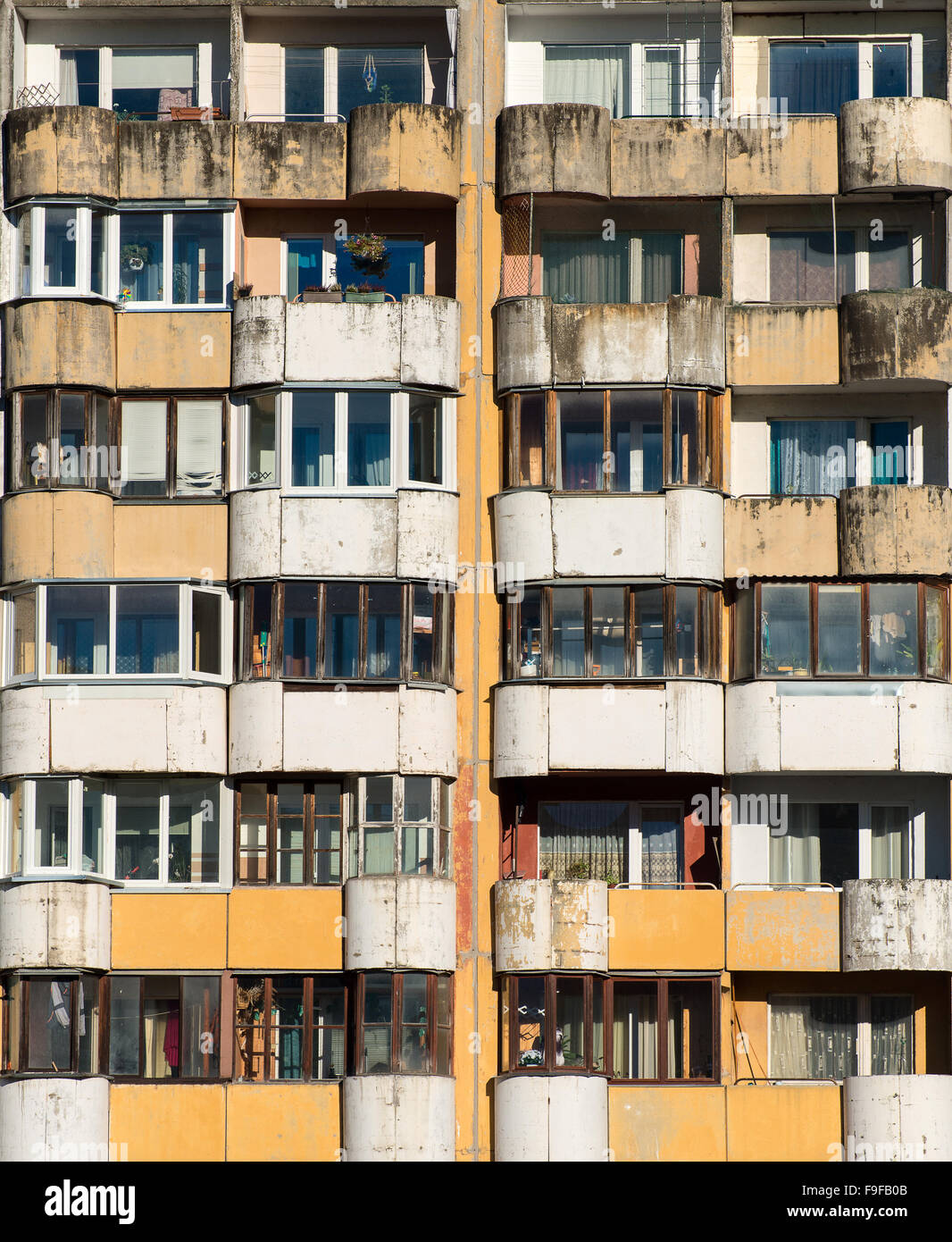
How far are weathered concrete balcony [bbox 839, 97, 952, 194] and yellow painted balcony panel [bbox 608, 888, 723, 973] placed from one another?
13.3 metres

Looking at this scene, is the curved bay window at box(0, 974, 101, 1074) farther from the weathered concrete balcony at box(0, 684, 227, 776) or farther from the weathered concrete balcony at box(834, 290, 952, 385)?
the weathered concrete balcony at box(834, 290, 952, 385)

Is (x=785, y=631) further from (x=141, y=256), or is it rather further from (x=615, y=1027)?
(x=141, y=256)

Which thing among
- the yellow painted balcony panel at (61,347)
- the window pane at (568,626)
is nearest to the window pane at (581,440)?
the window pane at (568,626)

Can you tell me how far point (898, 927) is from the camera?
157 feet

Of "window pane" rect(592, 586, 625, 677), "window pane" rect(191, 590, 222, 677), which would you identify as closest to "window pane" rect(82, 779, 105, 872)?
"window pane" rect(191, 590, 222, 677)

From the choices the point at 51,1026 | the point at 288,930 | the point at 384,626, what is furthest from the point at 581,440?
the point at 51,1026

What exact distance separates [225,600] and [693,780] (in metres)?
8.99

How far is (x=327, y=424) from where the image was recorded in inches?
1966

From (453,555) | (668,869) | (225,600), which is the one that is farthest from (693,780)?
(225,600)

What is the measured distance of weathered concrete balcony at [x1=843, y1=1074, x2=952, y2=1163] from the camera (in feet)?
155

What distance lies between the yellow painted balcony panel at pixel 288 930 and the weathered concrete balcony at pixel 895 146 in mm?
16084
